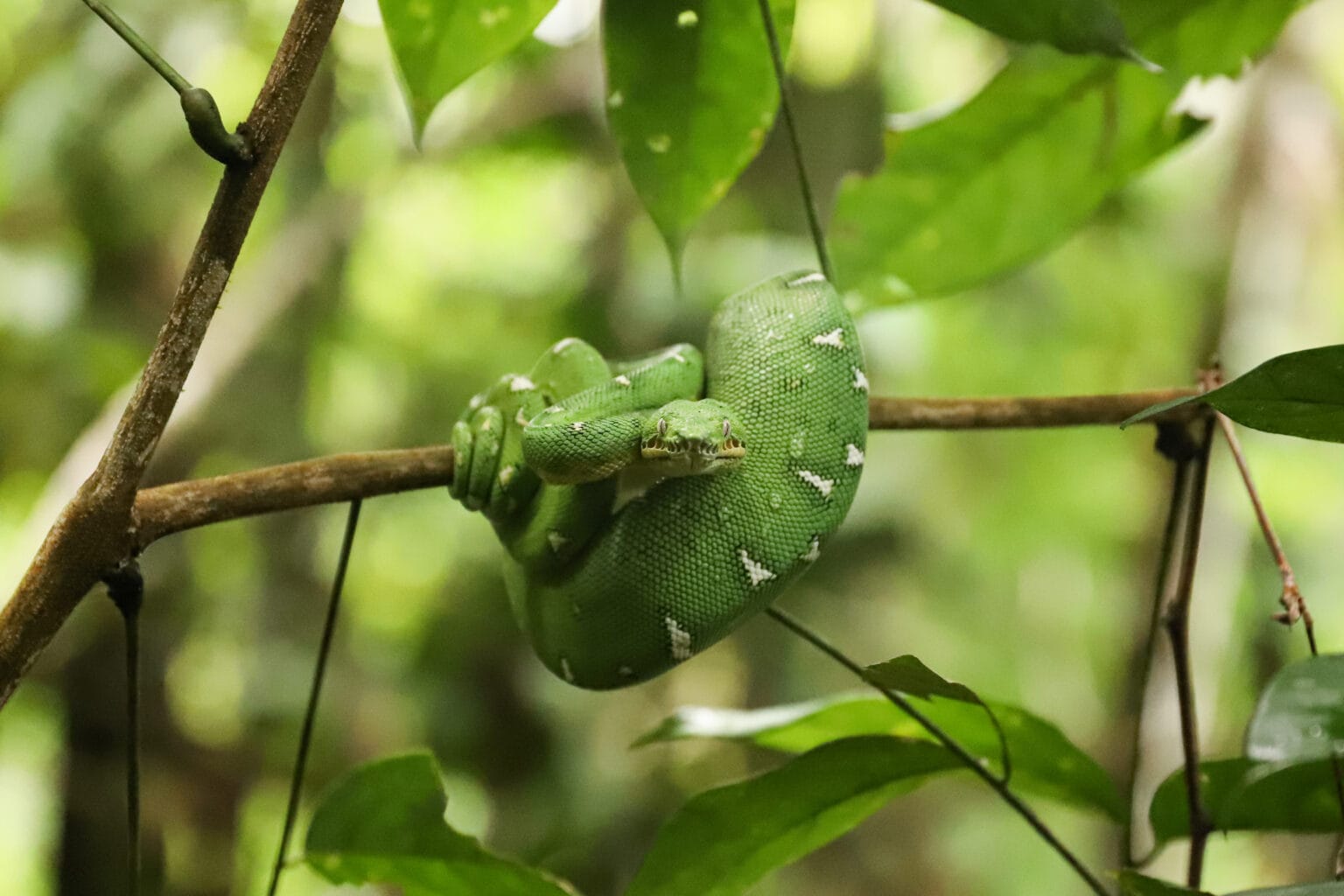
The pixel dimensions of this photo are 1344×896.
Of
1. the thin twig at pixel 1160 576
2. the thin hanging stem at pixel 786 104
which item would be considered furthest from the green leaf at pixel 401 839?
the thin hanging stem at pixel 786 104

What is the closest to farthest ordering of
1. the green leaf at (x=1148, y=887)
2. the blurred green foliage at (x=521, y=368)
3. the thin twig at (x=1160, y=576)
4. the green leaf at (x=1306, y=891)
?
the green leaf at (x=1306, y=891)
the green leaf at (x=1148, y=887)
the thin twig at (x=1160, y=576)
the blurred green foliage at (x=521, y=368)

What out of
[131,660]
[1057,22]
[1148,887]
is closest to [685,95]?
[1057,22]

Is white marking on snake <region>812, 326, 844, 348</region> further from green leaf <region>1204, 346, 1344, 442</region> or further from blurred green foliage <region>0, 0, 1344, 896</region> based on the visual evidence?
blurred green foliage <region>0, 0, 1344, 896</region>

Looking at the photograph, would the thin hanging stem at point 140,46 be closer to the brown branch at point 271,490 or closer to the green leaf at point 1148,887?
the brown branch at point 271,490

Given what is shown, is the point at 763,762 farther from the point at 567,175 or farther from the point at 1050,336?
the point at 567,175

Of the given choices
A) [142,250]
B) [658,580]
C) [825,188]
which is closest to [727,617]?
[658,580]

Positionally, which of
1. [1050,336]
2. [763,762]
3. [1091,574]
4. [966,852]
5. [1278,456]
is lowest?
[966,852]

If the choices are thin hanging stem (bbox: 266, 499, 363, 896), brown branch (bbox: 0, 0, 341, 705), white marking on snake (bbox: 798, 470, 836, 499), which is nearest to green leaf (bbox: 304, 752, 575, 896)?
thin hanging stem (bbox: 266, 499, 363, 896)
